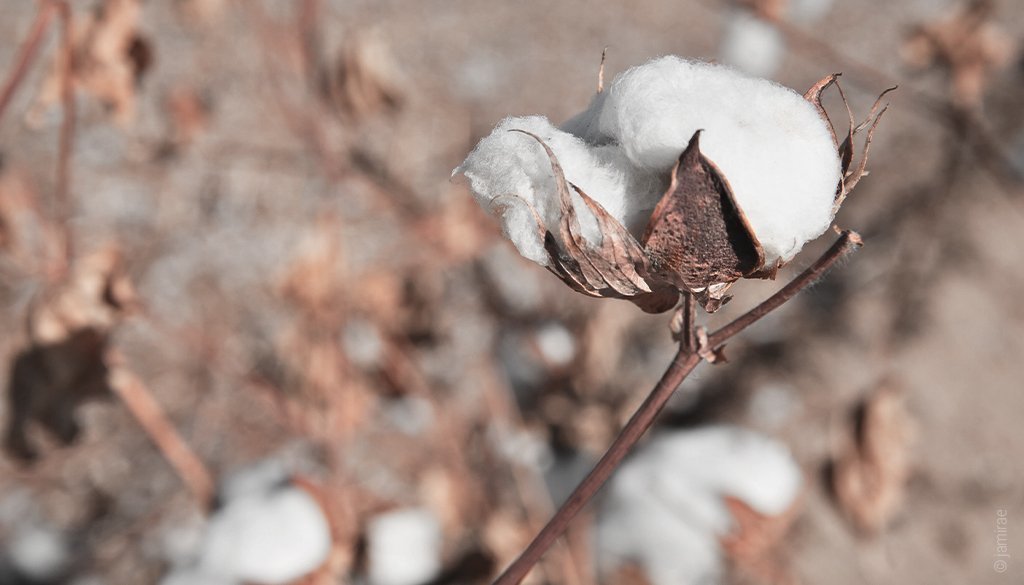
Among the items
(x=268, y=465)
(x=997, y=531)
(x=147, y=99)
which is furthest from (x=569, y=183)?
(x=147, y=99)

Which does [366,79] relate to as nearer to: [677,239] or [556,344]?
[556,344]

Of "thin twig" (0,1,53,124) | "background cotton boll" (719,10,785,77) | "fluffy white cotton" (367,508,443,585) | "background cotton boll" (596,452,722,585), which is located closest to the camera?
"thin twig" (0,1,53,124)

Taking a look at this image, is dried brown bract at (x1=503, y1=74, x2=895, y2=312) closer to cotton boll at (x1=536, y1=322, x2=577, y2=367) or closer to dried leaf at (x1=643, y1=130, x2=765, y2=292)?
dried leaf at (x1=643, y1=130, x2=765, y2=292)

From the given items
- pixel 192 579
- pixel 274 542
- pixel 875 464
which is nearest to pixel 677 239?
pixel 274 542

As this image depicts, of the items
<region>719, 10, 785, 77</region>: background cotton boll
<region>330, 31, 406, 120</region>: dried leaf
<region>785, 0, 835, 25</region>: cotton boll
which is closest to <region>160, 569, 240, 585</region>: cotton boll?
<region>330, 31, 406, 120</region>: dried leaf

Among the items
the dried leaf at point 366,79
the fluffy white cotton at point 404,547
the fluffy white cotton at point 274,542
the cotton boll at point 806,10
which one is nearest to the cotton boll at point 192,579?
the fluffy white cotton at point 274,542

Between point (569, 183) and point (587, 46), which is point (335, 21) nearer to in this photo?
point (587, 46)

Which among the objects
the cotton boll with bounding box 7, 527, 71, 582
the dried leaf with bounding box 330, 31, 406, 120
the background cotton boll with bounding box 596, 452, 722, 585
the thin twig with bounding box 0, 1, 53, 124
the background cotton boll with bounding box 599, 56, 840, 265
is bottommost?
the cotton boll with bounding box 7, 527, 71, 582
